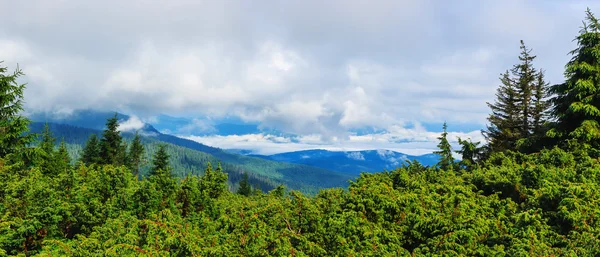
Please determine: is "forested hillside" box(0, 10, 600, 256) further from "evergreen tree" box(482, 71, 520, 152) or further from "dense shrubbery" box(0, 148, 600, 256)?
"evergreen tree" box(482, 71, 520, 152)

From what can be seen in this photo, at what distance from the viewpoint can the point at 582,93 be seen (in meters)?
18.3

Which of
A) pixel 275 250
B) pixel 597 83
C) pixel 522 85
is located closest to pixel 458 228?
pixel 275 250

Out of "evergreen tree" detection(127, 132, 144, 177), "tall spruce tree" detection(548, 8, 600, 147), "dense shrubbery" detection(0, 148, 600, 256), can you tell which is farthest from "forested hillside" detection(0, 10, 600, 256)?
"evergreen tree" detection(127, 132, 144, 177)

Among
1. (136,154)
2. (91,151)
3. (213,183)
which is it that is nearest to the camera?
(213,183)

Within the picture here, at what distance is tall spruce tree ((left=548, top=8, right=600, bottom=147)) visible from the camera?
57.2ft

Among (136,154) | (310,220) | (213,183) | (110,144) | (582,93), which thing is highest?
(582,93)

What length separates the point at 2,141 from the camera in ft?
75.0

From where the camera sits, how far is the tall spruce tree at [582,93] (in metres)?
17.4

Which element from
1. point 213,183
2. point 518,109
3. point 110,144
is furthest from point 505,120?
point 110,144

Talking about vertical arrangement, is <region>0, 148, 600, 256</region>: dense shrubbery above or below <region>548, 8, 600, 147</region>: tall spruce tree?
below

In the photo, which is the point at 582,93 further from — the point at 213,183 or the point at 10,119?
the point at 10,119

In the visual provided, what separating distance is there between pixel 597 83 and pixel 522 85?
1400cm

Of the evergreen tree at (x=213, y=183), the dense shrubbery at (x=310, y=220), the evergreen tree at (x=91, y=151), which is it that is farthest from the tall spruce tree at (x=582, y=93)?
the evergreen tree at (x=91, y=151)

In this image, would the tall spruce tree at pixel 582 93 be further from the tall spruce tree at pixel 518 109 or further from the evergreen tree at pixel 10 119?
the evergreen tree at pixel 10 119
